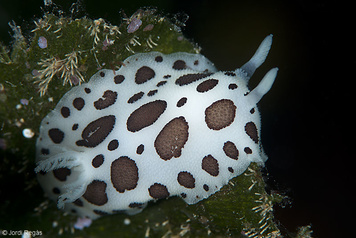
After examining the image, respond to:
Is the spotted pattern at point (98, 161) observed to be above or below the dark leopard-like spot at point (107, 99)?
below

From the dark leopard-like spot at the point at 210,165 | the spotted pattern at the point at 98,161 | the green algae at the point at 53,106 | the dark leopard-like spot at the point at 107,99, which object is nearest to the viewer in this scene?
the green algae at the point at 53,106

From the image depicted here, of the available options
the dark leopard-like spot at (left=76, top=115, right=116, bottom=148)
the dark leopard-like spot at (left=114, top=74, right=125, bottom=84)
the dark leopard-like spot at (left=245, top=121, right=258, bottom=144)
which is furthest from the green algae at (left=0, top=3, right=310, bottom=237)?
the dark leopard-like spot at (left=76, top=115, right=116, bottom=148)

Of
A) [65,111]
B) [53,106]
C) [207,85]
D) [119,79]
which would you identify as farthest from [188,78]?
[53,106]

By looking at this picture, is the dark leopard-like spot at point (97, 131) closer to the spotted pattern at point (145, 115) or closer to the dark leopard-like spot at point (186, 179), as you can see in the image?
the spotted pattern at point (145, 115)

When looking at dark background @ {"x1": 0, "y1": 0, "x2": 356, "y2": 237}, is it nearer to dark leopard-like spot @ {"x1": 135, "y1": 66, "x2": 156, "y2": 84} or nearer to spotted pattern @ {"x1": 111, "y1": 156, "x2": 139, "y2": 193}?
dark leopard-like spot @ {"x1": 135, "y1": 66, "x2": 156, "y2": 84}

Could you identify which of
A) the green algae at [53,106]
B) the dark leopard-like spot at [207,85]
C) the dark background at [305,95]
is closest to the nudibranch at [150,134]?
the dark leopard-like spot at [207,85]

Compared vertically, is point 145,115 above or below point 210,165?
above

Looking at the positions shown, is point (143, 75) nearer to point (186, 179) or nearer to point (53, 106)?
point (53, 106)
